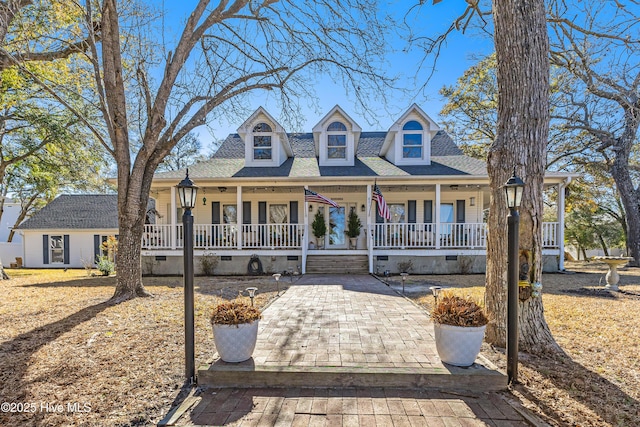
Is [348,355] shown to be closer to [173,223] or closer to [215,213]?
[173,223]

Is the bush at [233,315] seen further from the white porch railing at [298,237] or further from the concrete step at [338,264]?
the white porch railing at [298,237]

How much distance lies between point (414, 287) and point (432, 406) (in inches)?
244

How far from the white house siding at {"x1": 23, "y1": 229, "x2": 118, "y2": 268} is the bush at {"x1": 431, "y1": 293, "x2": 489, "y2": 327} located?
2117cm

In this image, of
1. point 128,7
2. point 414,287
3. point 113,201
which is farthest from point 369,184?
point 113,201

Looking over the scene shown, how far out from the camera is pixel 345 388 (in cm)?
328

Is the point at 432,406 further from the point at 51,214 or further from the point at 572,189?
the point at 51,214

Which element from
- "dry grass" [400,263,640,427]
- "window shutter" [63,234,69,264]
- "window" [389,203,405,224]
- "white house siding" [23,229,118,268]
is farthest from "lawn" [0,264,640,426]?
"window shutter" [63,234,69,264]

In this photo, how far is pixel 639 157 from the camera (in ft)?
59.5

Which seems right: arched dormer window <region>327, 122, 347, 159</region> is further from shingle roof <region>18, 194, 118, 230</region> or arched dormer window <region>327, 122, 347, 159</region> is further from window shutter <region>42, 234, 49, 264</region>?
window shutter <region>42, 234, 49, 264</region>

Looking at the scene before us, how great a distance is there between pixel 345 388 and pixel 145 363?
2509 mm

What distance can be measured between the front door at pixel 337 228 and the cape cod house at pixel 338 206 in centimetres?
5

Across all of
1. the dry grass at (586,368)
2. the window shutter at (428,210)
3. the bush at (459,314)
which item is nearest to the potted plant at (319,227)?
the window shutter at (428,210)

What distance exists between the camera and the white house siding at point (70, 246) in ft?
63.3

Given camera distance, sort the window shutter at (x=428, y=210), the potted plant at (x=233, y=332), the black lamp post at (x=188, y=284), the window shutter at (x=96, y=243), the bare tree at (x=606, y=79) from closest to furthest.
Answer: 1. the black lamp post at (x=188, y=284)
2. the potted plant at (x=233, y=332)
3. the bare tree at (x=606, y=79)
4. the window shutter at (x=428, y=210)
5. the window shutter at (x=96, y=243)
